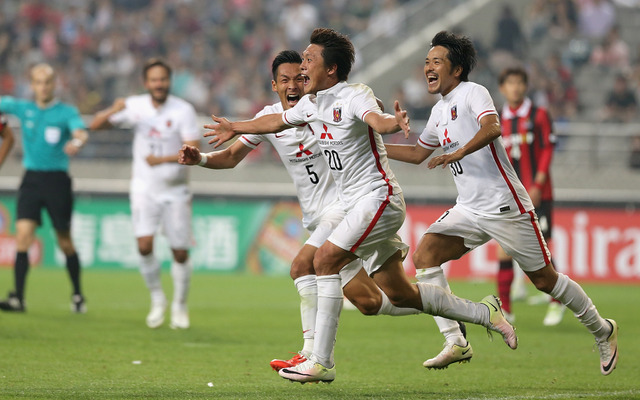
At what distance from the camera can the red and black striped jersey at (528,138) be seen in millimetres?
10805

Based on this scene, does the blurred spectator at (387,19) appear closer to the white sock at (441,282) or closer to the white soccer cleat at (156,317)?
the white soccer cleat at (156,317)

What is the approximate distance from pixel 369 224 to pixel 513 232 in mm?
1174

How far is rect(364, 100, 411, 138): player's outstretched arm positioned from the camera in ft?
18.4

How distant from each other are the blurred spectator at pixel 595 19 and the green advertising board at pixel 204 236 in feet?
28.1

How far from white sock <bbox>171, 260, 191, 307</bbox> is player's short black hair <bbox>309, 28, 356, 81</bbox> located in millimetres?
4189

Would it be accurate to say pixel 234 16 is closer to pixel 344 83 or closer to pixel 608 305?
pixel 608 305

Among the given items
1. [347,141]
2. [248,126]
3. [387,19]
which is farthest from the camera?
[387,19]

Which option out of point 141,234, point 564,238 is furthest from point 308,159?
point 564,238

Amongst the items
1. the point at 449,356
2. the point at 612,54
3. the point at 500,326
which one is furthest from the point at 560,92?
the point at 449,356

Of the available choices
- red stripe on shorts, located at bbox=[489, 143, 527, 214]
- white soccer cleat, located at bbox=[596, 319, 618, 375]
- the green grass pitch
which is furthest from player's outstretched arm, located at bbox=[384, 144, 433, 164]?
white soccer cleat, located at bbox=[596, 319, 618, 375]

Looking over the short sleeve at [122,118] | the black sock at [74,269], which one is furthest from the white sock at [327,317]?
the black sock at [74,269]

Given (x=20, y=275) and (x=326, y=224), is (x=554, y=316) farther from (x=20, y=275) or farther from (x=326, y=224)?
(x=20, y=275)

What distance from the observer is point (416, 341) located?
9312 mm

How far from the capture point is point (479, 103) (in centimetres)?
666
